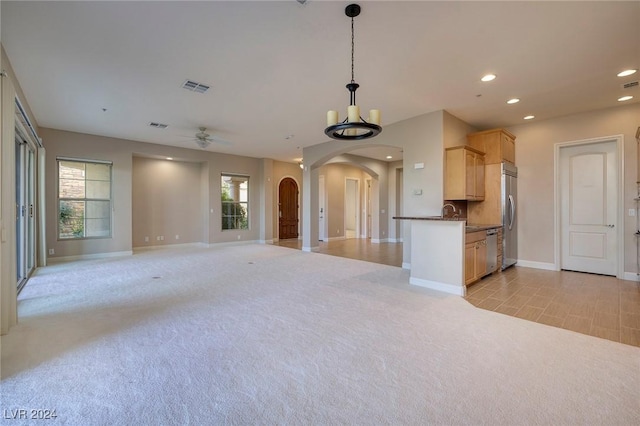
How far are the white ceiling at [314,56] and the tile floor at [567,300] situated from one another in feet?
9.49

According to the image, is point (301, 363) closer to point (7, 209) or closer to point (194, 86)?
point (7, 209)

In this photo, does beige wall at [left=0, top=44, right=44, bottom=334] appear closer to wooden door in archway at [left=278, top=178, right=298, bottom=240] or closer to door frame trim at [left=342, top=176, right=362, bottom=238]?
wooden door in archway at [left=278, top=178, right=298, bottom=240]

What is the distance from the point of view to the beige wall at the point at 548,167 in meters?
4.70

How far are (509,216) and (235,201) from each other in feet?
25.1

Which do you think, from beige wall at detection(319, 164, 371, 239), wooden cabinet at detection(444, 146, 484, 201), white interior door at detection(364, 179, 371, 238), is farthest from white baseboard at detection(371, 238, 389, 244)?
wooden cabinet at detection(444, 146, 484, 201)

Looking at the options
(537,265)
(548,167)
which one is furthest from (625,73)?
(537,265)

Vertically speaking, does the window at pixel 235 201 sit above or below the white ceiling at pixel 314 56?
below

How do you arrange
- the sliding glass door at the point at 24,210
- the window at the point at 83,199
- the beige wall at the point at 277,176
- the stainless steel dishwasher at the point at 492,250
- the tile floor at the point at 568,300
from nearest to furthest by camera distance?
the tile floor at the point at 568,300, the sliding glass door at the point at 24,210, the stainless steel dishwasher at the point at 492,250, the window at the point at 83,199, the beige wall at the point at 277,176

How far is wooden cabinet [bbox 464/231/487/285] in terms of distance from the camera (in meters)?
4.12

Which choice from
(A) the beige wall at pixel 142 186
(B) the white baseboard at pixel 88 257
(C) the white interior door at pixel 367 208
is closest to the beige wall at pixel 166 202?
(A) the beige wall at pixel 142 186

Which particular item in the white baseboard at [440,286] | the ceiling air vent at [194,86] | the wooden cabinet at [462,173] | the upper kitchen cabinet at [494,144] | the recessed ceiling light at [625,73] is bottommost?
the white baseboard at [440,286]

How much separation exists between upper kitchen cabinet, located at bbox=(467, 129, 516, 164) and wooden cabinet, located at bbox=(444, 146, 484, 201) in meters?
0.34

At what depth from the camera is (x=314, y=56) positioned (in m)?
3.28

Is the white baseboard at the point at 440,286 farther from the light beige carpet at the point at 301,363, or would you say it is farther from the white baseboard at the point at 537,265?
the white baseboard at the point at 537,265
